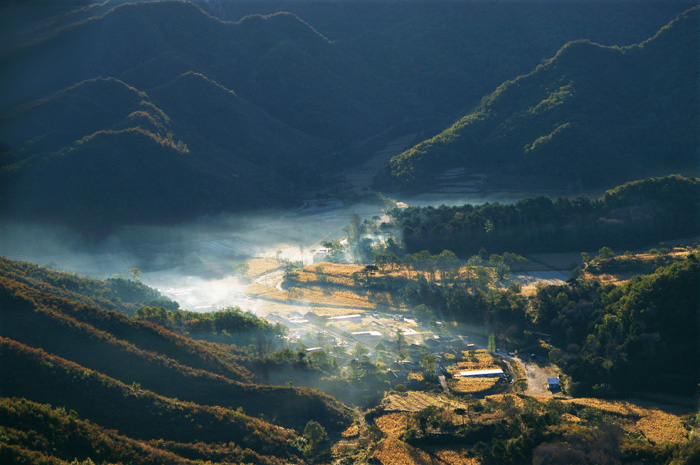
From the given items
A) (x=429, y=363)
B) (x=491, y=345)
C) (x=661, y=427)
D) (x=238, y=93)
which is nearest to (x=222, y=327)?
(x=429, y=363)

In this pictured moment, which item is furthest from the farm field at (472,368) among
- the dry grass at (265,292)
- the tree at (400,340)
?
the dry grass at (265,292)

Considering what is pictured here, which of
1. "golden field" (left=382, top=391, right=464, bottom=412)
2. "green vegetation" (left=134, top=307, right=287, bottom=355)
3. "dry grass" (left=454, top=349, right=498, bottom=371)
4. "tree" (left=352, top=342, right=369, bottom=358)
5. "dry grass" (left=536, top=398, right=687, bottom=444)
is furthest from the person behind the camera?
"tree" (left=352, top=342, right=369, bottom=358)

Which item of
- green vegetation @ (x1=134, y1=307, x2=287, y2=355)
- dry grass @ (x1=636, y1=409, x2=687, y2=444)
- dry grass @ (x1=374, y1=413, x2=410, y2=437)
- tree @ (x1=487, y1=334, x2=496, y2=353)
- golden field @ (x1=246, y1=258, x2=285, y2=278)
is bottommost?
dry grass @ (x1=636, y1=409, x2=687, y2=444)

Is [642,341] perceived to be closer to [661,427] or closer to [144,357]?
[661,427]

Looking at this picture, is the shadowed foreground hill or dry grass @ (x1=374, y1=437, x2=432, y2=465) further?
dry grass @ (x1=374, y1=437, x2=432, y2=465)

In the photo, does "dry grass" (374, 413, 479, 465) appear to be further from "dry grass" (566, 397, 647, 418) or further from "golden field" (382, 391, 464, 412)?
"dry grass" (566, 397, 647, 418)

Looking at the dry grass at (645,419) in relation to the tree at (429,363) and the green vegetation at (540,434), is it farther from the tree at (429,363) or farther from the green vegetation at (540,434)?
the tree at (429,363)

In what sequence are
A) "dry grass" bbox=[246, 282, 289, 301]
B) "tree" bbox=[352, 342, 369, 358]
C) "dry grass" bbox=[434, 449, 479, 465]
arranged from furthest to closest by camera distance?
"dry grass" bbox=[246, 282, 289, 301], "tree" bbox=[352, 342, 369, 358], "dry grass" bbox=[434, 449, 479, 465]

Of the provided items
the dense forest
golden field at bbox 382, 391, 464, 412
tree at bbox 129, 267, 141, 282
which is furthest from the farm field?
tree at bbox 129, 267, 141, 282
